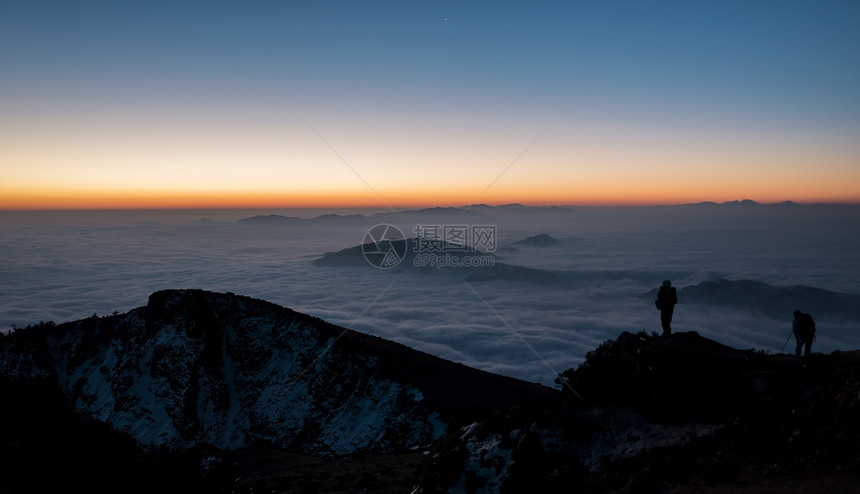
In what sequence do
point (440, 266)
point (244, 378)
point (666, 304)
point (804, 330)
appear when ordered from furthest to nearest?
point (440, 266) → point (244, 378) → point (666, 304) → point (804, 330)

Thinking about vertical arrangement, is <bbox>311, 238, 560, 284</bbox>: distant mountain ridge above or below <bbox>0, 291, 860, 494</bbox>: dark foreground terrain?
below

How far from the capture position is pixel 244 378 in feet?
99.4

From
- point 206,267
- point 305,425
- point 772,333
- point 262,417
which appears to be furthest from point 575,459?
point 206,267

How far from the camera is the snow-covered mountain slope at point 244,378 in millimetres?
26344

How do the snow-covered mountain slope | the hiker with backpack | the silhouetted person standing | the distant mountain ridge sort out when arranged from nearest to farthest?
the hiker with backpack → the silhouetted person standing → the snow-covered mountain slope → the distant mountain ridge

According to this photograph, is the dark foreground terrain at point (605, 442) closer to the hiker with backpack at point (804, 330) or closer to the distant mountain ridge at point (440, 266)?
the hiker with backpack at point (804, 330)

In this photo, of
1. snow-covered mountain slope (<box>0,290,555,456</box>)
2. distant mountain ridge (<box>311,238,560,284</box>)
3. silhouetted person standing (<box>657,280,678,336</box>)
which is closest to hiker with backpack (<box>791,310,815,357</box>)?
silhouetted person standing (<box>657,280,678,336</box>)

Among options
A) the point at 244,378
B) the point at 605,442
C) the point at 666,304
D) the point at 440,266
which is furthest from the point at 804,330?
the point at 440,266

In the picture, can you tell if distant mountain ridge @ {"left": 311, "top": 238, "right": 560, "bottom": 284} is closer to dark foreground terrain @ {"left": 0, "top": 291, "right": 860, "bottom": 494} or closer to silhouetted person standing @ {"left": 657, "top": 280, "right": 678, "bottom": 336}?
dark foreground terrain @ {"left": 0, "top": 291, "right": 860, "bottom": 494}

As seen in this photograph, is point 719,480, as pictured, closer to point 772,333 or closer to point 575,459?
point 575,459

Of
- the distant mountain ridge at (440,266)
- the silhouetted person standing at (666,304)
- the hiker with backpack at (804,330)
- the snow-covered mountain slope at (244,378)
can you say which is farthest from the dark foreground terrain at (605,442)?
the distant mountain ridge at (440,266)

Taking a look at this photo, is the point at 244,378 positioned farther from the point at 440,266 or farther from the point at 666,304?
the point at 440,266

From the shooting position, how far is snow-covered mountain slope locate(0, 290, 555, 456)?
86.4 ft

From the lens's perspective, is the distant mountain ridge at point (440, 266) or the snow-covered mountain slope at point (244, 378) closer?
the snow-covered mountain slope at point (244, 378)
